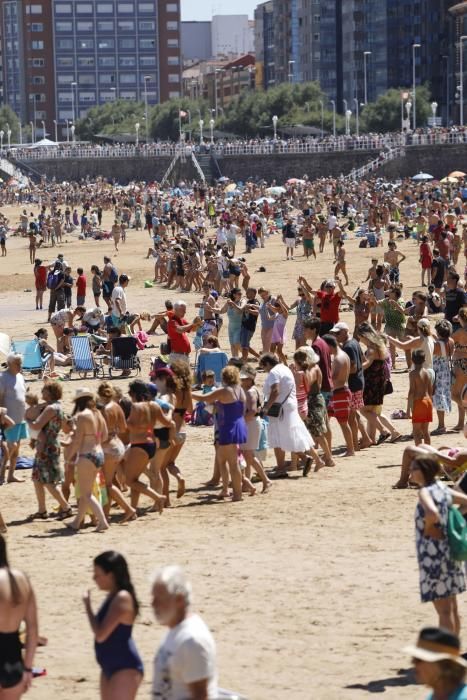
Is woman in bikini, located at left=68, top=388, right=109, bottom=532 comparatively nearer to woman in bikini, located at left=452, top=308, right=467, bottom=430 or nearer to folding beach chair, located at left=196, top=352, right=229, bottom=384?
woman in bikini, located at left=452, top=308, right=467, bottom=430

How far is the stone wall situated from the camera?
75.0 meters

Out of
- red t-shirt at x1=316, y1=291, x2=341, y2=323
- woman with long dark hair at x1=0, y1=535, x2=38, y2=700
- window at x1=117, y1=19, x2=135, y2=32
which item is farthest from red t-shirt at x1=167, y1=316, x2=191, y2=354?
window at x1=117, y1=19, x2=135, y2=32

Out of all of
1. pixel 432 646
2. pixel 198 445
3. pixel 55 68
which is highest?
pixel 55 68

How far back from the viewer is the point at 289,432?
13305mm

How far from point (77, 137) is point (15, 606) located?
13308 cm

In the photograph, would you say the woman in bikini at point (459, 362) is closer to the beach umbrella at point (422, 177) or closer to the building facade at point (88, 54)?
the beach umbrella at point (422, 177)

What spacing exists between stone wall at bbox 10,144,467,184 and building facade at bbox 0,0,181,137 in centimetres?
4979

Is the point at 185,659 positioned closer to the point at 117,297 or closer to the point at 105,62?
the point at 117,297

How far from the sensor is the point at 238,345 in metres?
20.7

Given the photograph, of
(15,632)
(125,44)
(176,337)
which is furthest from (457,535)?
(125,44)

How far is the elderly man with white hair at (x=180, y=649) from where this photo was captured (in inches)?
229

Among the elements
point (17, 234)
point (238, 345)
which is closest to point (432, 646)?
point (238, 345)

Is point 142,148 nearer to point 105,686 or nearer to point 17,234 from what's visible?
point 17,234

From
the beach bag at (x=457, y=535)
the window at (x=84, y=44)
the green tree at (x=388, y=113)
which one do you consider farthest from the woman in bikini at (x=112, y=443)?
the window at (x=84, y=44)
